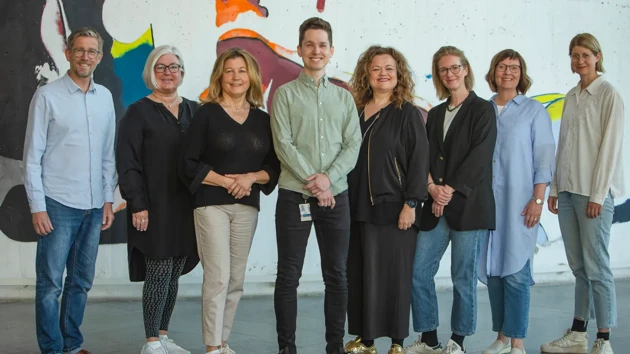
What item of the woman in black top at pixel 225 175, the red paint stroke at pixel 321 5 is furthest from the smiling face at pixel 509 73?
the red paint stroke at pixel 321 5

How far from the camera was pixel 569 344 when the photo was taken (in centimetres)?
452

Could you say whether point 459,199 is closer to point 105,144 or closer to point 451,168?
point 451,168

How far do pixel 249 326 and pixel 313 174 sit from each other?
5.63ft

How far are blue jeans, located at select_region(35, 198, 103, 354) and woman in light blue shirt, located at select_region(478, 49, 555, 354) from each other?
2231 millimetres

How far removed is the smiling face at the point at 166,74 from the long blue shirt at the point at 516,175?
186cm

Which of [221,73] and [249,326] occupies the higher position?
[221,73]

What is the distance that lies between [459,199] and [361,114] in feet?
2.37

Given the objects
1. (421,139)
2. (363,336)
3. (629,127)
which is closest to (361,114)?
(421,139)

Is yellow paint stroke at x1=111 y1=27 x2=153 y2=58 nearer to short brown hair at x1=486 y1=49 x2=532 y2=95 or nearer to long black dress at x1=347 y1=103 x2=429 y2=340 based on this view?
long black dress at x1=347 y1=103 x2=429 y2=340

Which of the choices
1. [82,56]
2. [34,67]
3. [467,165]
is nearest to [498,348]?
[467,165]

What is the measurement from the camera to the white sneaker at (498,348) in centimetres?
440

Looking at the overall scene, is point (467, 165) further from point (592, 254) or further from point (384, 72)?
point (592, 254)

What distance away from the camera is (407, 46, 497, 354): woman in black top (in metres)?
4.17

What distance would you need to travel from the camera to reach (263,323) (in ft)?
17.5
